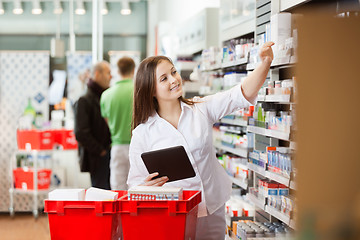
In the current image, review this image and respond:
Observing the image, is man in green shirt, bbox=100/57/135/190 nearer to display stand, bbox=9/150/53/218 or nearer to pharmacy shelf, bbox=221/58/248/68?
pharmacy shelf, bbox=221/58/248/68

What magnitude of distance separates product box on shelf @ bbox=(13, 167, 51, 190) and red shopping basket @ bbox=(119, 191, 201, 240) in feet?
18.5

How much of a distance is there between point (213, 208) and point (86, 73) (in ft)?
21.5

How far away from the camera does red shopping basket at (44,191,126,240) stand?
2.54m

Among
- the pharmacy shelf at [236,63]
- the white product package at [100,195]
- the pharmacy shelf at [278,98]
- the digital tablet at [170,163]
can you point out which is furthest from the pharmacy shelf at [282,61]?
the white product package at [100,195]

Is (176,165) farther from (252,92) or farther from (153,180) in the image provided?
(252,92)

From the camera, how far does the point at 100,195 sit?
8.64ft

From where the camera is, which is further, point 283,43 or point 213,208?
point 283,43

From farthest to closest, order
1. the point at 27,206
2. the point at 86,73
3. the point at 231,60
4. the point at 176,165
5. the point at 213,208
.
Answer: the point at 86,73 < the point at 27,206 < the point at 231,60 < the point at 213,208 < the point at 176,165

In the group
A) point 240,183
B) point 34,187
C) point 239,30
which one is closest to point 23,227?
point 34,187

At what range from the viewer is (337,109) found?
107 cm

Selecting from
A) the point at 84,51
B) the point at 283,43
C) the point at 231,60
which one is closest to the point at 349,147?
the point at 283,43

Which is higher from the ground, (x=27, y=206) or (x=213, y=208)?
(x=213, y=208)

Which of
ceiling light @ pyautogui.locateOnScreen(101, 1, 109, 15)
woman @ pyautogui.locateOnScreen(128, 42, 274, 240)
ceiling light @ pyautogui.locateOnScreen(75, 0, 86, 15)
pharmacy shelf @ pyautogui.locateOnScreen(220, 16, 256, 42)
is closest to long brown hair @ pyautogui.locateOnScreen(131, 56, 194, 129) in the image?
woman @ pyautogui.locateOnScreen(128, 42, 274, 240)

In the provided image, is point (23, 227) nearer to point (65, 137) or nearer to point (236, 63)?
point (65, 137)
